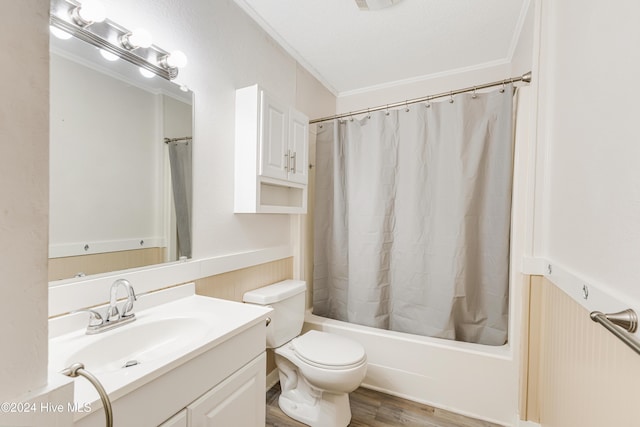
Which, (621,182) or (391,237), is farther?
(391,237)

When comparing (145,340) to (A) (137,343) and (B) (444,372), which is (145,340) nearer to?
(A) (137,343)

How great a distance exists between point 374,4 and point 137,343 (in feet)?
6.49

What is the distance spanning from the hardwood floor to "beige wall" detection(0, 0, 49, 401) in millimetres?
1595

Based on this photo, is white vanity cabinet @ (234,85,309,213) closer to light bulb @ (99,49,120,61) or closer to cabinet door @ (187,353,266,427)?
light bulb @ (99,49,120,61)

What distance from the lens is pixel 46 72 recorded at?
1.41 feet

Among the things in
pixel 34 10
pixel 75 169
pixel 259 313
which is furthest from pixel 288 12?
pixel 259 313

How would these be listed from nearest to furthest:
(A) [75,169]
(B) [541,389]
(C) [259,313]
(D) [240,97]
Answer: (A) [75,169], (C) [259,313], (B) [541,389], (D) [240,97]

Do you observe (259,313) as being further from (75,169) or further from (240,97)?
(240,97)

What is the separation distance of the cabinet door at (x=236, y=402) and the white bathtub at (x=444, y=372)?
99 centimetres

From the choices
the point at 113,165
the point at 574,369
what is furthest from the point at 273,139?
the point at 574,369

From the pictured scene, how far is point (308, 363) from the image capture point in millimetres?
1526

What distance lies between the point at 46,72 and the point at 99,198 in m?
0.80

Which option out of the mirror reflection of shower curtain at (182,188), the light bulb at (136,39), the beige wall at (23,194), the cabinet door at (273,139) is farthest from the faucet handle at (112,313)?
the light bulb at (136,39)

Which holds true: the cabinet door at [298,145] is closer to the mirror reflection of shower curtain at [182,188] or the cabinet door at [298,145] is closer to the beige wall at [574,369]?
the mirror reflection of shower curtain at [182,188]
